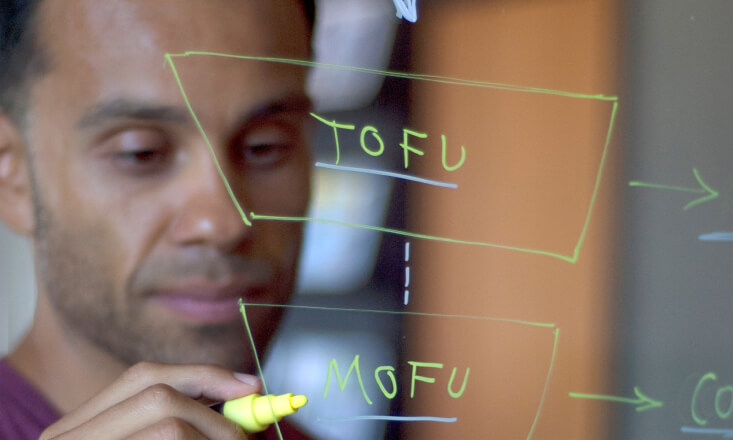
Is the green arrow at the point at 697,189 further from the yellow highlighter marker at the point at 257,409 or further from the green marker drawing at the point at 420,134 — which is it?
the yellow highlighter marker at the point at 257,409

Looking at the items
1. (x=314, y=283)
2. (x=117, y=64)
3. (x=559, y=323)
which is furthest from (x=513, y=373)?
(x=117, y=64)

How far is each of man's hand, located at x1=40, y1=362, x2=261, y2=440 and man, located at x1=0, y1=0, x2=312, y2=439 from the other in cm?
6

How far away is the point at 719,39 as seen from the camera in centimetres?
72

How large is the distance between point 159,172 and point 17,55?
16cm

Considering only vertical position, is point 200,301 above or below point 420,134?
below

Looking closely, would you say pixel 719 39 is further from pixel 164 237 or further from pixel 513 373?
pixel 164 237

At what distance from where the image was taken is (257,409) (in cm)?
51

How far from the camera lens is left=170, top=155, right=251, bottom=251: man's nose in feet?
1.91

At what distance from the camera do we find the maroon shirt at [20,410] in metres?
0.58

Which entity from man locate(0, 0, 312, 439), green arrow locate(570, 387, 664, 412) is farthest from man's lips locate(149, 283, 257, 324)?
green arrow locate(570, 387, 664, 412)

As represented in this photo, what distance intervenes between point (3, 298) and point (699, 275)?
0.69 meters

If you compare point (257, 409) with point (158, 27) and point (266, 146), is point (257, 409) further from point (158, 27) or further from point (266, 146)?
point (158, 27)

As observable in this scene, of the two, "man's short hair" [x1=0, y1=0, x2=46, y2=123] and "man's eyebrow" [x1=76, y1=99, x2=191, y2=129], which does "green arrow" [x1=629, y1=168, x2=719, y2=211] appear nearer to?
"man's eyebrow" [x1=76, y1=99, x2=191, y2=129]

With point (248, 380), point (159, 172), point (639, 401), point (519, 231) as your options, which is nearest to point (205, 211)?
point (159, 172)
